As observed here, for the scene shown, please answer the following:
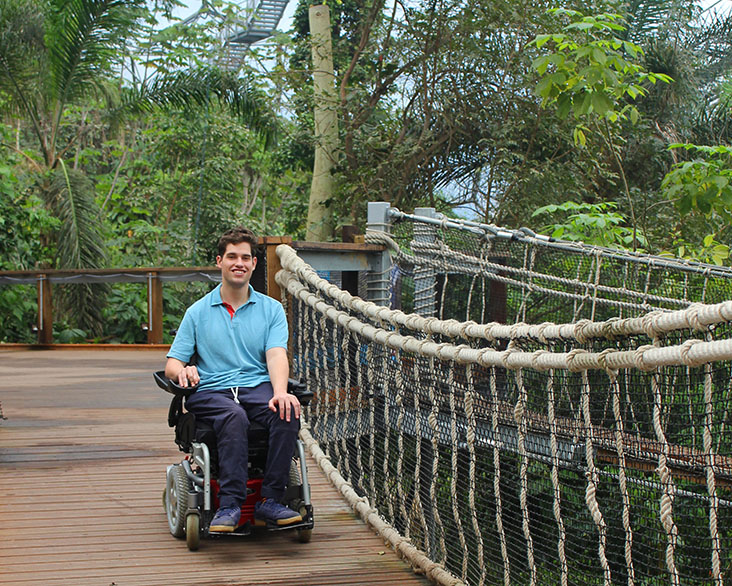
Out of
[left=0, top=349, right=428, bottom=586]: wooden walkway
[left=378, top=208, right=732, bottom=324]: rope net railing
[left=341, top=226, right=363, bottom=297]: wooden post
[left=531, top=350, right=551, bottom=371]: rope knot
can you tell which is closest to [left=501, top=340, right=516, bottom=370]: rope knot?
[left=531, top=350, right=551, bottom=371]: rope knot

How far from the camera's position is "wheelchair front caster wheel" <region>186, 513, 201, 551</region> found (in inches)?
108

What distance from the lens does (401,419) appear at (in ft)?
10.1

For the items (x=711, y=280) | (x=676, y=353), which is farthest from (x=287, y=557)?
(x=711, y=280)

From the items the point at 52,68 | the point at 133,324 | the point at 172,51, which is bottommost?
the point at 133,324

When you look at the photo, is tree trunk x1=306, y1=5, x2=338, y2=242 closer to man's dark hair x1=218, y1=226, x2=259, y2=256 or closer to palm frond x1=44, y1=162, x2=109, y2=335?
palm frond x1=44, y1=162, x2=109, y2=335

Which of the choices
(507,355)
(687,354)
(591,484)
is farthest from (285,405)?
(687,354)

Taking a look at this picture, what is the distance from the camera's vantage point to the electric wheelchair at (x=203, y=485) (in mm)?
2764

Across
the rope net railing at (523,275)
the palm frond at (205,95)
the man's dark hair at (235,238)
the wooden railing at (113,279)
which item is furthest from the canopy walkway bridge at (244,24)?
the man's dark hair at (235,238)

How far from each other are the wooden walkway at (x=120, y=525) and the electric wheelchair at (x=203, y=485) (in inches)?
2.5

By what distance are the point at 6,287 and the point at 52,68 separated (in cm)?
254

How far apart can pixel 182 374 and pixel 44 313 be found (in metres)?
6.58

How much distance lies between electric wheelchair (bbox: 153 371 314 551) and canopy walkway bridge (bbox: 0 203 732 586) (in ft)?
0.62

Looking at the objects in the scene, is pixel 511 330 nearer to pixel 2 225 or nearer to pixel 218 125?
pixel 2 225

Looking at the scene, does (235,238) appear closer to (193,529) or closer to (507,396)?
(193,529)
